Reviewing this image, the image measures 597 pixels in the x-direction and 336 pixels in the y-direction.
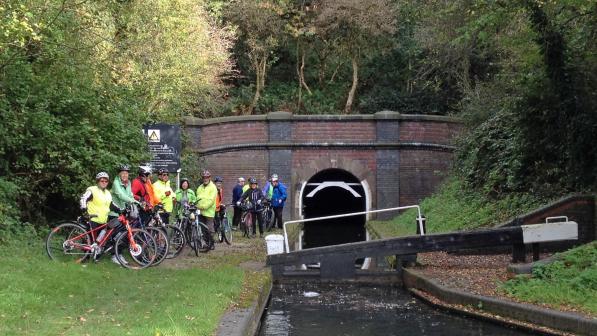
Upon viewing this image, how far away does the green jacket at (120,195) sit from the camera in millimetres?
11867

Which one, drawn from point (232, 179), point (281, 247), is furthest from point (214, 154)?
point (281, 247)

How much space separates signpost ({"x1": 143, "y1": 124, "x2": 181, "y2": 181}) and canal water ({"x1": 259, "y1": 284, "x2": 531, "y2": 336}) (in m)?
5.41

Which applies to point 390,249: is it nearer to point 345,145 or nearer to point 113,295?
point 113,295

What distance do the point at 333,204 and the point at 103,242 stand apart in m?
29.3

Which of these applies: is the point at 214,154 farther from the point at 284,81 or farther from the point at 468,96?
the point at 284,81

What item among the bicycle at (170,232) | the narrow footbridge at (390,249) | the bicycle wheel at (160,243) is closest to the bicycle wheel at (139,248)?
the bicycle wheel at (160,243)

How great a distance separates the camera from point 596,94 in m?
13.7

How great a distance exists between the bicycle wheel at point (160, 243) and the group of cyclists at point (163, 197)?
2.00ft

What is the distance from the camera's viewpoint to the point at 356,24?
36.0 m

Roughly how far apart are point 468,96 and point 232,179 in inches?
393

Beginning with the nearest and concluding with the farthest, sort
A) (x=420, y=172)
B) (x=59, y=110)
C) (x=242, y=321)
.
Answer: (x=242, y=321) → (x=59, y=110) → (x=420, y=172)

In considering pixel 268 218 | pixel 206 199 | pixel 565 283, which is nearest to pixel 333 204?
pixel 268 218

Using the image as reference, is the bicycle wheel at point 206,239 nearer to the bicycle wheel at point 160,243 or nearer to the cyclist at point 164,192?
the cyclist at point 164,192

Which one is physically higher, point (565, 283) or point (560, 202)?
point (560, 202)
